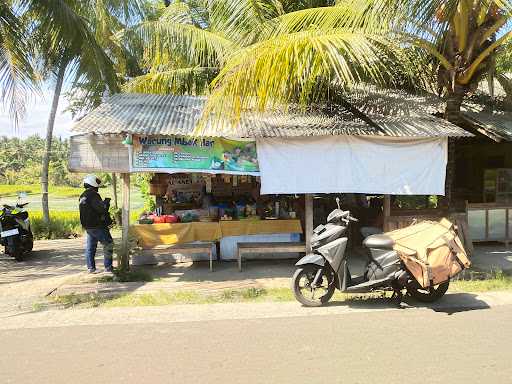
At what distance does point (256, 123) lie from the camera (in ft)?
26.4

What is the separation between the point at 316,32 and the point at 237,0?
170 inches

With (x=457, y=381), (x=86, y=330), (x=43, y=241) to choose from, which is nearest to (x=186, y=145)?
(x=86, y=330)

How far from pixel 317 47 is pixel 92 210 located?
461cm

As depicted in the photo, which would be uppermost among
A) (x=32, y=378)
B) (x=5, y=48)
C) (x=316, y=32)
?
(x=5, y=48)

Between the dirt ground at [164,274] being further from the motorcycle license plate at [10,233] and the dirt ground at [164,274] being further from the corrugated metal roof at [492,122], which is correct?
the corrugated metal roof at [492,122]

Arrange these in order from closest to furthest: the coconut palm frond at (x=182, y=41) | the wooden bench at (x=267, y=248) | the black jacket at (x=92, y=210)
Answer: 1. the black jacket at (x=92, y=210)
2. the wooden bench at (x=267, y=248)
3. the coconut palm frond at (x=182, y=41)

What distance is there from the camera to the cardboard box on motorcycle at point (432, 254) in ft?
18.1

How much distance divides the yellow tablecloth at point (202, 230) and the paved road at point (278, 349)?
3.09 m

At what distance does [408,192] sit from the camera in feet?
26.2

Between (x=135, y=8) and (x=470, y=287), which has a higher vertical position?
(x=135, y=8)

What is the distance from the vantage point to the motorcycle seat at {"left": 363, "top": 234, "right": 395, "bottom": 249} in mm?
5742

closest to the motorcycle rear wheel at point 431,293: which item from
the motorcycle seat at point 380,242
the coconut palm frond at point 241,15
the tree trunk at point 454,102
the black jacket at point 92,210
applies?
the motorcycle seat at point 380,242

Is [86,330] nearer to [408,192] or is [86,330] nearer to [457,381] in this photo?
[457,381]

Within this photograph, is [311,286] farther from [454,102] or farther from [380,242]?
[454,102]
